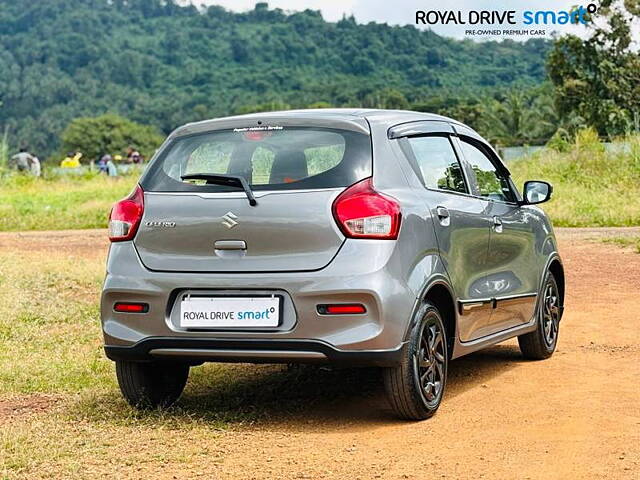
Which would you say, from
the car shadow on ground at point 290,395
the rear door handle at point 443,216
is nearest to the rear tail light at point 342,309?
the car shadow on ground at point 290,395

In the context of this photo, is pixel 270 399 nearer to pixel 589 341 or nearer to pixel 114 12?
pixel 589 341

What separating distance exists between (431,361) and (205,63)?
476 feet

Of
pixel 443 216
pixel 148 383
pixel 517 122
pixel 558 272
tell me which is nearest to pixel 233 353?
pixel 148 383

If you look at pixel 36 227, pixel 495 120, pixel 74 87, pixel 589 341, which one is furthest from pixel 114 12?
pixel 589 341

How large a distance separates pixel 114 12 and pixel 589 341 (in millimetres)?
164576

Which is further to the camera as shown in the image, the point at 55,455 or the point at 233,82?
the point at 233,82

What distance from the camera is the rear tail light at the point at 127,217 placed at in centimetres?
644

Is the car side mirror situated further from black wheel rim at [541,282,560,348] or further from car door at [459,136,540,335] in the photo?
black wheel rim at [541,282,560,348]

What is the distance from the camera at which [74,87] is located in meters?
144

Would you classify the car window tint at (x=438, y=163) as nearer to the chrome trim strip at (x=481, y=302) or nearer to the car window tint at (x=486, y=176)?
the car window tint at (x=486, y=176)

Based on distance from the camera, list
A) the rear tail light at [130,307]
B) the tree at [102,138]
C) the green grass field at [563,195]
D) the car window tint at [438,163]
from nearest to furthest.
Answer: the rear tail light at [130,307], the car window tint at [438,163], the green grass field at [563,195], the tree at [102,138]

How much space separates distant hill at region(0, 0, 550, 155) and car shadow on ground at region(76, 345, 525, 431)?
102m

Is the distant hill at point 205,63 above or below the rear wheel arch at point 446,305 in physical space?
below

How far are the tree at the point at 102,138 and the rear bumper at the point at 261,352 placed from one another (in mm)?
114536
